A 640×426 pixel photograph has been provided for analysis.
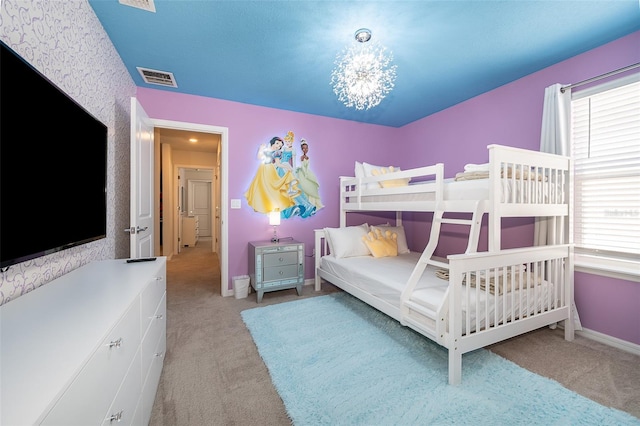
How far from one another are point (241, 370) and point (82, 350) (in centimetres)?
131

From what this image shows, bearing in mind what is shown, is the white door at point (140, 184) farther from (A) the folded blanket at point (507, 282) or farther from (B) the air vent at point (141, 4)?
(A) the folded blanket at point (507, 282)

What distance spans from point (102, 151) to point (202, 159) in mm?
4759

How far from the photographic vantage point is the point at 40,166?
3.50ft

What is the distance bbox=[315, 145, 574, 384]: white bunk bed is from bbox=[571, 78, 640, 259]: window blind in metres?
0.20

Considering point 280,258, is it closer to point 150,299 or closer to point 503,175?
point 150,299

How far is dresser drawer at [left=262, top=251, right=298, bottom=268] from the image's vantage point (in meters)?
3.07

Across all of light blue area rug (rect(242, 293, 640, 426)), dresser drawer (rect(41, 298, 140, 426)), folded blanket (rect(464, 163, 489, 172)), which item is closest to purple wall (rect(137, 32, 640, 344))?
folded blanket (rect(464, 163, 489, 172))

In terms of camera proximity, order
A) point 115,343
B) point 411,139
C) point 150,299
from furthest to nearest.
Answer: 1. point 411,139
2. point 150,299
3. point 115,343

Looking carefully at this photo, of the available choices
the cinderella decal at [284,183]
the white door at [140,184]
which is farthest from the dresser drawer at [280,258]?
the white door at [140,184]

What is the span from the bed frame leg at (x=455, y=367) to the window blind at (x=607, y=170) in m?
1.70

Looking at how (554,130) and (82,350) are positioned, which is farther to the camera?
(554,130)

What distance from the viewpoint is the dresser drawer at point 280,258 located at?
3.07m

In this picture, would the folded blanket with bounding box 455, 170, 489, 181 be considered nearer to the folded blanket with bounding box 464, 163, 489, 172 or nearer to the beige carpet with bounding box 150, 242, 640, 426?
the folded blanket with bounding box 464, 163, 489, 172

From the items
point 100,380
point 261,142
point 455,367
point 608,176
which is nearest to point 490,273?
point 455,367
